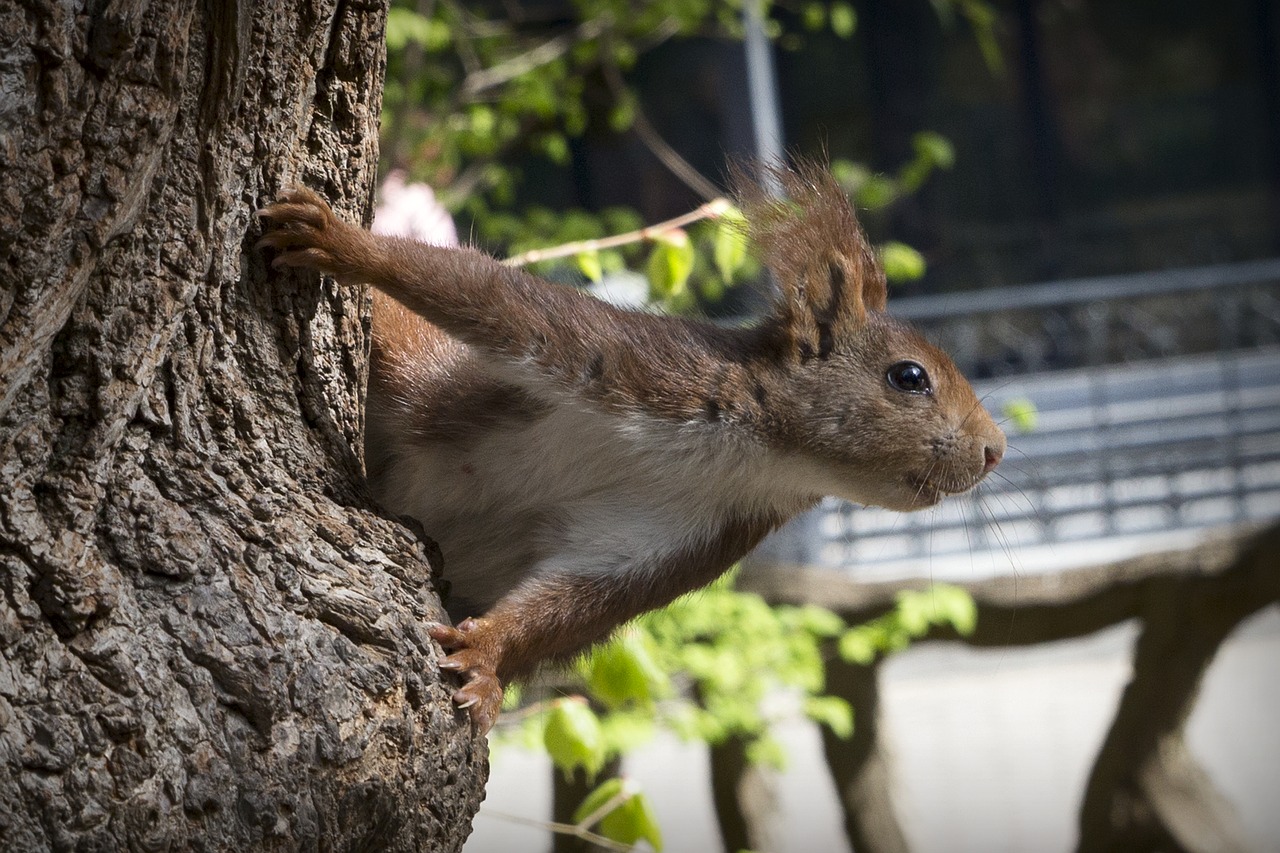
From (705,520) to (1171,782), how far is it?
13.7 feet

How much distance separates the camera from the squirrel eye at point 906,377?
6.28ft

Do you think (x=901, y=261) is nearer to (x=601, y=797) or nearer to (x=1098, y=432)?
(x=601, y=797)

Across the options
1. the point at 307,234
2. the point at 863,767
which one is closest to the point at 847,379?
the point at 307,234

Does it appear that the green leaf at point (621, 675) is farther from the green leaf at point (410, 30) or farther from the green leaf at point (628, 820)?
the green leaf at point (410, 30)

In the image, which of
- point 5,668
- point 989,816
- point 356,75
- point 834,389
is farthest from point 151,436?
Result: point 989,816

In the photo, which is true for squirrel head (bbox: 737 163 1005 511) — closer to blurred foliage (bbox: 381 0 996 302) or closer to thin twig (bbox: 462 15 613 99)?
blurred foliage (bbox: 381 0 996 302)

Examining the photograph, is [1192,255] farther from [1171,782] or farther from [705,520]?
[705,520]

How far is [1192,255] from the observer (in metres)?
8.83

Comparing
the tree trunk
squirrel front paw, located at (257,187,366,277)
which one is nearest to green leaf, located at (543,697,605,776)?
squirrel front paw, located at (257,187,366,277)

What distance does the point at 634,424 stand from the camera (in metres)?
1.72

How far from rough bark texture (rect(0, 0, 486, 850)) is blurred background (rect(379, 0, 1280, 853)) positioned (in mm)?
823

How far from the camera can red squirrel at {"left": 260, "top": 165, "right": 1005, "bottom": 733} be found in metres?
1.68

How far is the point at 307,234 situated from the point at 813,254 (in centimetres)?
80

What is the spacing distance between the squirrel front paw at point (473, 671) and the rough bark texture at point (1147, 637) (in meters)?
3.70
